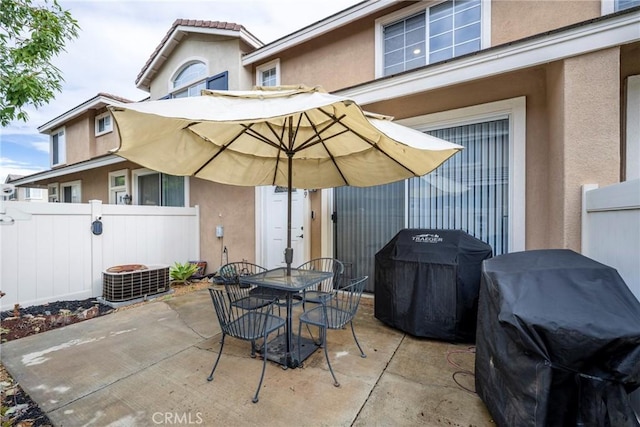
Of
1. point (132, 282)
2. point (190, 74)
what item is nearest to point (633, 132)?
point (132, 282)

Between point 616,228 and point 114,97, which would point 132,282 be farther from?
point 114,97

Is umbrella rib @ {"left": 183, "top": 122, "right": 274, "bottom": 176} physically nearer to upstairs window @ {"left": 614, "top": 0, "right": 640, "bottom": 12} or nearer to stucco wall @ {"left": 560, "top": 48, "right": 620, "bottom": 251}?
stucco wall @ {"left": 560, "top": 48, "right": 620, "bottom": 251}

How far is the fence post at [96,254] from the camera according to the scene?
16.8ft

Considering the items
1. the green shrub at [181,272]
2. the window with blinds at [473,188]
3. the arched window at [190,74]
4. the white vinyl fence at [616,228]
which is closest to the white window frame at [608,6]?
the window with blinds at [473,188]

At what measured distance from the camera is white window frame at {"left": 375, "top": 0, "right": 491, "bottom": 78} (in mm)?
3860

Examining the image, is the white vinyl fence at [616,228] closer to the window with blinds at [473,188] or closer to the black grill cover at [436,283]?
the black grill cover at [436,283]

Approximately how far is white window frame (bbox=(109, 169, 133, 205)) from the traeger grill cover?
405 inches

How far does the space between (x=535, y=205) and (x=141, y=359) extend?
16.8ft

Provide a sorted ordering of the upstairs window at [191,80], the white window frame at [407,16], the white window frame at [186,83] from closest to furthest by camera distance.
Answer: the white window frame at [407,16] < the white window frame at [186,83] < the upstairs window at [191,80]

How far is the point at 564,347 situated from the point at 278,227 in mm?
5057

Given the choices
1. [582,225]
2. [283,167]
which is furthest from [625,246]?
[283,167]

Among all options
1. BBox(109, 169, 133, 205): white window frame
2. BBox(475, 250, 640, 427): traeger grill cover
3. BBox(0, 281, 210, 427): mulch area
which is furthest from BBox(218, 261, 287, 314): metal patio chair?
BBox(109, 169, 133, 205): white window frame

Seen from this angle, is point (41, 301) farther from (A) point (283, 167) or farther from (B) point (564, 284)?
(B) point (564, 284)

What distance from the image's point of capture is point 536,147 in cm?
360
